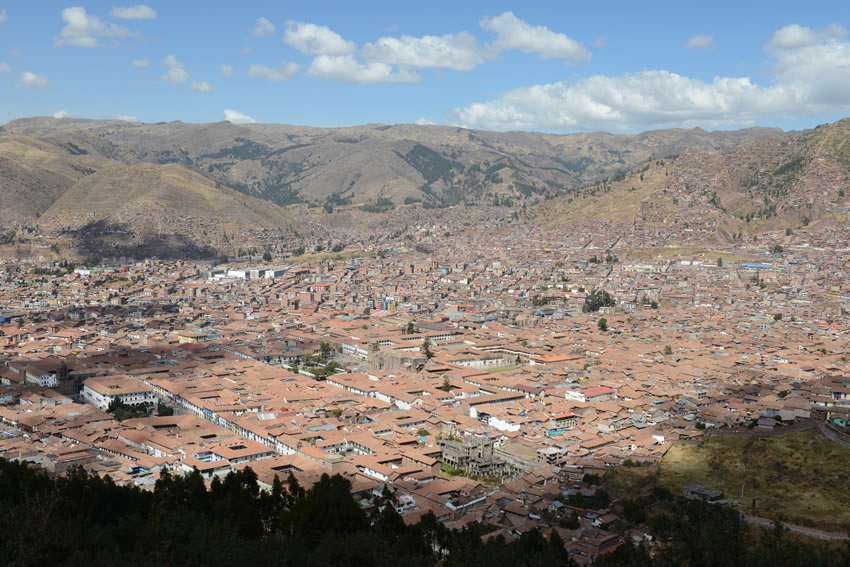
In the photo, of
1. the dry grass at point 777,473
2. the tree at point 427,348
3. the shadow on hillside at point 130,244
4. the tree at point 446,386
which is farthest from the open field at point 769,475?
the shadow on hillside at point 130,244

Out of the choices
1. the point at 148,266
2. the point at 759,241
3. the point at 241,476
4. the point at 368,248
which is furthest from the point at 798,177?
the point at 241,476

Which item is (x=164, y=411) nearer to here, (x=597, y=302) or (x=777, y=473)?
(x=777, y=473)

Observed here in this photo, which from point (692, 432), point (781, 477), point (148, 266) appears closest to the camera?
point (781, 477)

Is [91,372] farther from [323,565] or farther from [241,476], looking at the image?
[323,565]

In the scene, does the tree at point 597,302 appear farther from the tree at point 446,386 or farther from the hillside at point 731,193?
the hillside at point 731,193

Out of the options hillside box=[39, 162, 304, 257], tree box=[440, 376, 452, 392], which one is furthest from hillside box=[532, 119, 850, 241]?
tree box=[440, 376, 452, 392]

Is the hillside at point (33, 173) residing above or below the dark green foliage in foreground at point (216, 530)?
above
